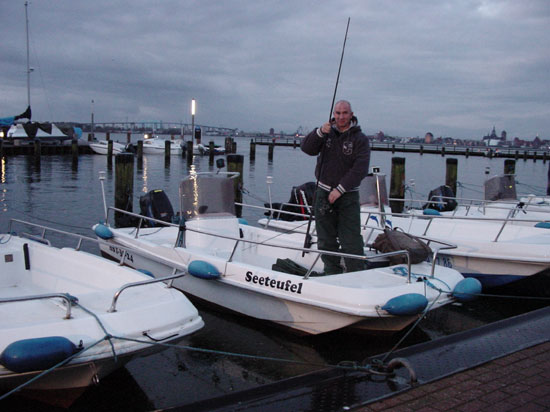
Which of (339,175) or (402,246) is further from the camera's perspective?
(402,246)

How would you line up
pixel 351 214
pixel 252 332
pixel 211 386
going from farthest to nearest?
pixel 252 332 → pixel 351 214 → pixel 211 386

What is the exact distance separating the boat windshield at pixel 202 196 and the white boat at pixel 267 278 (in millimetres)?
15

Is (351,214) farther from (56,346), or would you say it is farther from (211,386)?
(56,346)

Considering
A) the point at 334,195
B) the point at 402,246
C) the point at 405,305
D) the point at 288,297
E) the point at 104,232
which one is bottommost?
the point at 288,297

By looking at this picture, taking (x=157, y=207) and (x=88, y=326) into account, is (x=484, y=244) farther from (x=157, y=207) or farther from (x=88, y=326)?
(x=88, y=326)

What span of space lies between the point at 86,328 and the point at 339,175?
10.5 ft

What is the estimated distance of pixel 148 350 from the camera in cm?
439

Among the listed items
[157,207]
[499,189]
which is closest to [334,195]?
[157,207]

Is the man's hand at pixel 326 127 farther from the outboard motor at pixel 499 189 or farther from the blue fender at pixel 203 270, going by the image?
the outboard motor at pixel 499 189

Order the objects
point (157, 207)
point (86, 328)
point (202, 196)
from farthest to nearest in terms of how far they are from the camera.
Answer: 1. point (157, 207)
2. point (202, 196)
3. point (86, 328)

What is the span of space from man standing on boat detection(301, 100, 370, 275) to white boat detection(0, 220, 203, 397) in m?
2.12

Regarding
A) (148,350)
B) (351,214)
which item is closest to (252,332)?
(351,214)

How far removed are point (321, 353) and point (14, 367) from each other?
3.50 meters

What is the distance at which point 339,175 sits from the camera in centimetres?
609
